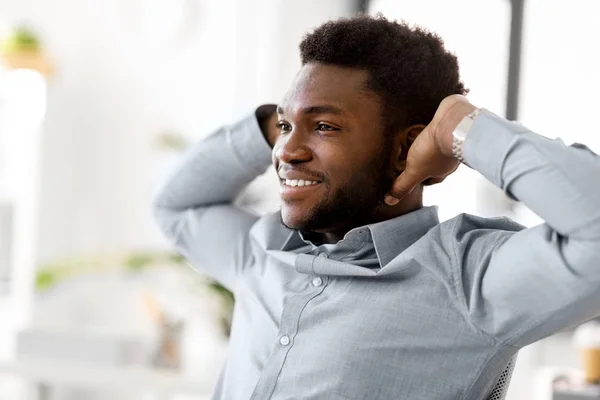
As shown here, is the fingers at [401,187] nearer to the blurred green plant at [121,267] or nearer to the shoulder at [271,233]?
the shoulder at [271,233]

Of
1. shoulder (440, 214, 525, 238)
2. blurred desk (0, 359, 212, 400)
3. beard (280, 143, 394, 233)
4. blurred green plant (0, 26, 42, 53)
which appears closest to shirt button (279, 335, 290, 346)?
beard (280, 143, 394, 233)

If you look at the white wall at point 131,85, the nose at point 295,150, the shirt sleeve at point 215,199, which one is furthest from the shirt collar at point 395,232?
the white wall at point 131,85

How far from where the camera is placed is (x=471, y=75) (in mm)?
3262

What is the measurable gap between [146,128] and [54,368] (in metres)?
1.13

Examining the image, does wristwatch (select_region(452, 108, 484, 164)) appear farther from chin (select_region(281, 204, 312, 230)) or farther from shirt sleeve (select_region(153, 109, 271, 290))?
shirt sleeve (select_region(153, 109, 271, 290))

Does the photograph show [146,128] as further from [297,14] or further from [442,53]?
[442,53]

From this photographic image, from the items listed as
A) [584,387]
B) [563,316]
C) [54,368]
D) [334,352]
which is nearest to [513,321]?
[563,316]

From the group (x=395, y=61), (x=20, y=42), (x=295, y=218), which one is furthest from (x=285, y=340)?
(x=20, y=42)

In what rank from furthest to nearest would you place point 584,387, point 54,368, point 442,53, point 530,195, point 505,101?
point 505,101 < point 54,368 < point 584,387 < point 442,53 < point 530,195

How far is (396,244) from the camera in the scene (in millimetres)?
1136

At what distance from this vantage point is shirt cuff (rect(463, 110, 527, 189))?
97cm

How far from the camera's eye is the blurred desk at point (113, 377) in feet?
8.73

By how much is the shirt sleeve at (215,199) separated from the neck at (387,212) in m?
0.22

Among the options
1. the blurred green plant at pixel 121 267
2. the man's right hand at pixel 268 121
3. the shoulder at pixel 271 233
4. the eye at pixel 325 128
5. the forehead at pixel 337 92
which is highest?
the forehead at pixel 337 92
